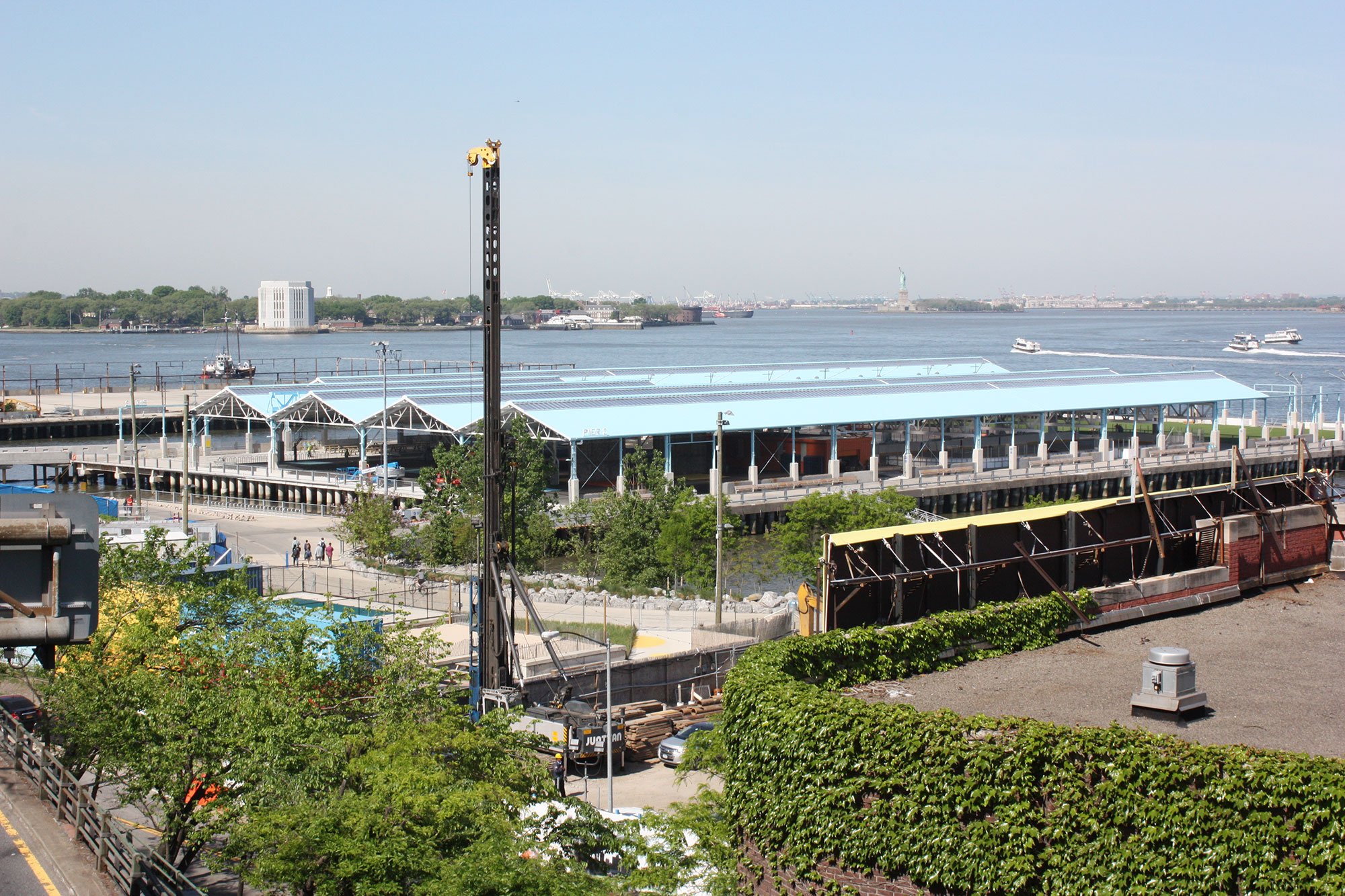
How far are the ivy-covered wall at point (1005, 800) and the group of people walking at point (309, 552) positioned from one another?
115 ft

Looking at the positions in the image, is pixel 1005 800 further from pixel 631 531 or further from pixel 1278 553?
pixel 631 531

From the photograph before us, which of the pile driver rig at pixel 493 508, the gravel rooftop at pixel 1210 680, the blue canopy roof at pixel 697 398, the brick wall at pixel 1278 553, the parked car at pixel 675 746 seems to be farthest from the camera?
the blue canopy roof at pixel 697 398

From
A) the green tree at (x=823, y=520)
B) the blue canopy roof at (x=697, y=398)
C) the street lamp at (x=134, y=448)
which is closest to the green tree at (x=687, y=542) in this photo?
the green tree at (x=823, y=520)

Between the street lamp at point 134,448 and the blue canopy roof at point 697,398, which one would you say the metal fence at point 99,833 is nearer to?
the street lamp at point 134,448

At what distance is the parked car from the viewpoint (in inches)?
969

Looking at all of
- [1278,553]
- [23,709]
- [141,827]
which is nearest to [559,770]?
[141,827]

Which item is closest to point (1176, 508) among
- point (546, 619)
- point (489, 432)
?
point (489, 432)

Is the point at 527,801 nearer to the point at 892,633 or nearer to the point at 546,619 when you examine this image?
the point at 892,633

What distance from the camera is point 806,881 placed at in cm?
1093

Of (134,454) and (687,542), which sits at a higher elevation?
(134,454)

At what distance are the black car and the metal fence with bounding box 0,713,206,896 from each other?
3244 millimetres

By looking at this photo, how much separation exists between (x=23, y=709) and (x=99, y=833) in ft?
27.1

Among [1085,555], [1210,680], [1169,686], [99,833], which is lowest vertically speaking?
[99,833]

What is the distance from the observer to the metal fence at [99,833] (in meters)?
11.7
